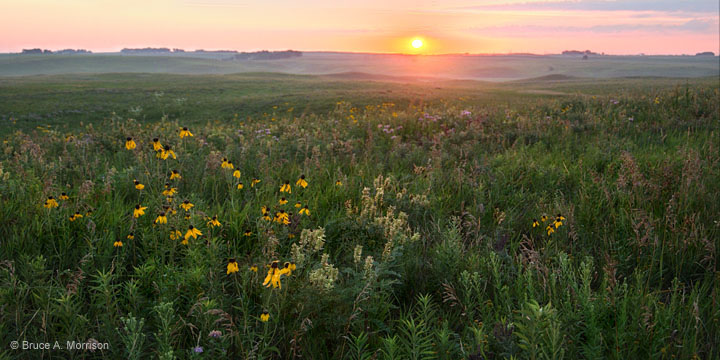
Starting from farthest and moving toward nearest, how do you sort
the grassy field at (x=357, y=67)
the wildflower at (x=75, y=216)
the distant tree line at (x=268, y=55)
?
the distant tree line at (x=268, y=55) → the grassy field at (x=357, y=67) → the wildflower at (x=75, y=216)

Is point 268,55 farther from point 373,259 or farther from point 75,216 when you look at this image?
point 373,259

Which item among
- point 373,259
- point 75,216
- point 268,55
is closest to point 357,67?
point 268,55

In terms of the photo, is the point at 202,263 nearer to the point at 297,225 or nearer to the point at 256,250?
the point at 256,250

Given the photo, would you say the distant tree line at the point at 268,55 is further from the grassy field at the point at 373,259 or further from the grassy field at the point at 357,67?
the grassy field at the point at 373,259

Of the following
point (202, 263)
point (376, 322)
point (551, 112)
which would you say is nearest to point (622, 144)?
point (551, 112)

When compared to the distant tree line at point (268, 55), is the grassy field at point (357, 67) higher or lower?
lower

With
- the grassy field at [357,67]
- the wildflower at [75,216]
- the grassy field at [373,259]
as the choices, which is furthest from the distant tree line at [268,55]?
the wildflower at [75,216]

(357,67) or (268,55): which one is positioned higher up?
(268,55)

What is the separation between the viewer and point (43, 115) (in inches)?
686

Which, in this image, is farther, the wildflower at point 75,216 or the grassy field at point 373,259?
the wildflower at point 75,216

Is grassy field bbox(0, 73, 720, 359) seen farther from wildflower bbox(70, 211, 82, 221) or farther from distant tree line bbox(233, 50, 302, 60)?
distant tree line bbox(233, 50, 302, 60)

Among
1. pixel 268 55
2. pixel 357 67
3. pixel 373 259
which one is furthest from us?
pixel 268 55

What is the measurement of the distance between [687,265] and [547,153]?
336cm

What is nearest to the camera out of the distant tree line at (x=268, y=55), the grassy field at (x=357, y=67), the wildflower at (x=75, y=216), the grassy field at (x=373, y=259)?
the grassy field at (x=373, y=259)
